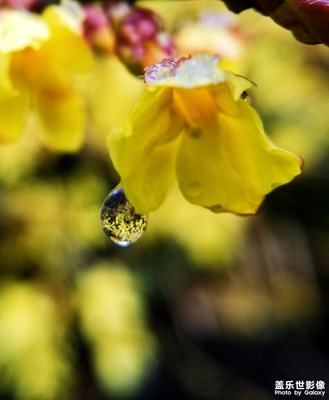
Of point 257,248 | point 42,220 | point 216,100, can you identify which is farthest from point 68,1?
point 257,248

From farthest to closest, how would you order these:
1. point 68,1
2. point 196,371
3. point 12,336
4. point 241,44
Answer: point 196,371, point 12,336, point 241,44, point 68,1

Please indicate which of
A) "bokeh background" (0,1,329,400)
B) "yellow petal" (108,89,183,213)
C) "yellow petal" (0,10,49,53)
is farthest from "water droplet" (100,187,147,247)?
"bokeh background" (0,1,329,400)

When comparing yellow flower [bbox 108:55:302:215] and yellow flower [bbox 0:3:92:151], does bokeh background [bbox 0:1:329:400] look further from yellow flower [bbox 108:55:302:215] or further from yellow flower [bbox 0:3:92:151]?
yellow flower [bbox 108:55:302:215]

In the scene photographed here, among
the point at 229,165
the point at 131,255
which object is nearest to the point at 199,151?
the point at 229,165

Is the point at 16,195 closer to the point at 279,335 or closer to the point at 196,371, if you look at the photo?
the point at 196,371

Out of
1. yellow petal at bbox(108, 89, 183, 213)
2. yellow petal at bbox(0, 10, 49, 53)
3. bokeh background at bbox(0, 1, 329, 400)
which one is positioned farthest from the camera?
bokeh background at bbox(0, 1, 329, 400)

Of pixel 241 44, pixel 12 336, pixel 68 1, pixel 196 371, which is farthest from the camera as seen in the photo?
pixel 196 371

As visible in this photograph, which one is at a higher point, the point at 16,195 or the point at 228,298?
the point at 16,195
